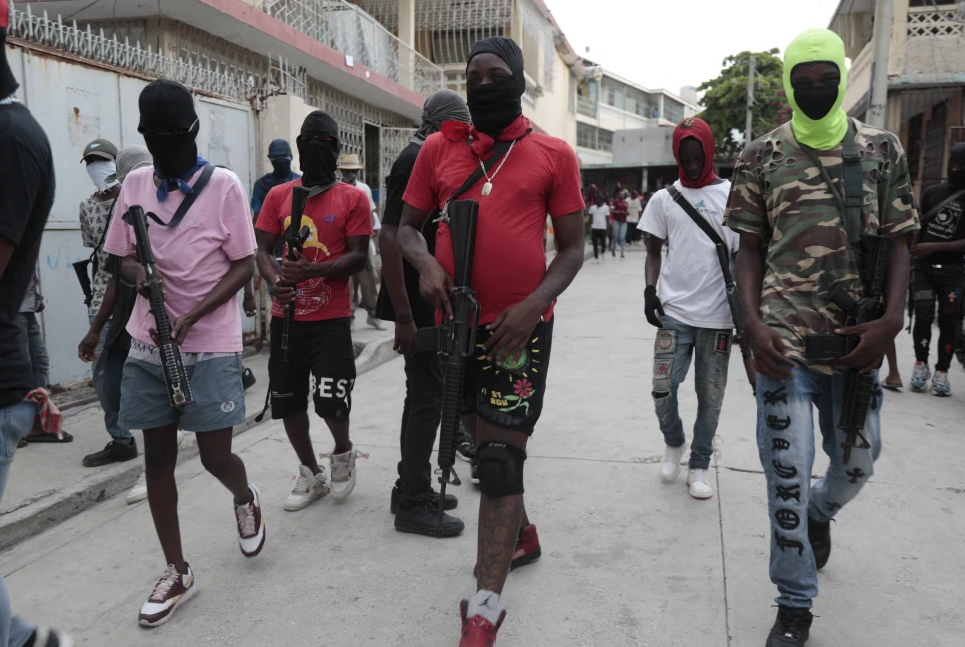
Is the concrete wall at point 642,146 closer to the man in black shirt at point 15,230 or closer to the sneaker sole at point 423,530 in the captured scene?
the sneaker sole at point 423,530

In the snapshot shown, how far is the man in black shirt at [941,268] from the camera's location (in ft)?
18.3

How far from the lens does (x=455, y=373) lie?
2430mm

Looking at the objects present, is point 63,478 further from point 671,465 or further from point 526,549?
point 671,465

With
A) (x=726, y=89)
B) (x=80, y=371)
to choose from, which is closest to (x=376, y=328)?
(x=80, y=371)

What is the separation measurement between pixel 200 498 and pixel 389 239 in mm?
1914

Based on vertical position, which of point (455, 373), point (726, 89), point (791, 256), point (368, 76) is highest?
A: point (726, 89)

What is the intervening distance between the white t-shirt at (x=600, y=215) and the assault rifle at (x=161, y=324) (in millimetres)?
17576

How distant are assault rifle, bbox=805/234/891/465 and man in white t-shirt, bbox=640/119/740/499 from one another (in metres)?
1.32

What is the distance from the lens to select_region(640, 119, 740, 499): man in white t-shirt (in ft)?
12.4

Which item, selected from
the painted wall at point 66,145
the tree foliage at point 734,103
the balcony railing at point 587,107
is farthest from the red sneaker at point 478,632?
the balcony railing at point 587,107

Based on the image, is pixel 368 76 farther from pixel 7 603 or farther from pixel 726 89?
pixel 726 89

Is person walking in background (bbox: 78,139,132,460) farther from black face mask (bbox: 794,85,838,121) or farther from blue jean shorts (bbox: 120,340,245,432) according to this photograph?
black face mask (bbox: 794,85,838,121)

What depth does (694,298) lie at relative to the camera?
3797mm

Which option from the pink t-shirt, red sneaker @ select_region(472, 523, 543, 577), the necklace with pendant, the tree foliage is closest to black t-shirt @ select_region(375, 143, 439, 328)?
the pink t-shirt
